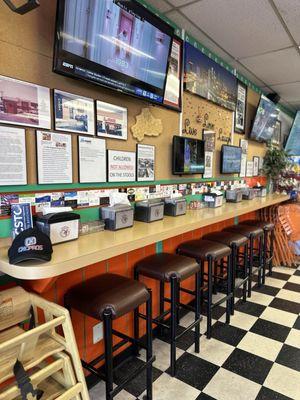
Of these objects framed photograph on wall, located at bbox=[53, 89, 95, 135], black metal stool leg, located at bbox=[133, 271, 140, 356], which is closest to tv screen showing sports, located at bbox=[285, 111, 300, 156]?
black metal stool leg, located at bbox=[133, 271, 140, 356]

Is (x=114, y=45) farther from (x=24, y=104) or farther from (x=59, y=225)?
(x=59, y=225)

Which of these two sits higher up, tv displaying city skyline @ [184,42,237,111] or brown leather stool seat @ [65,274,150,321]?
tv displaying city skyline @ [184,42,237,111]

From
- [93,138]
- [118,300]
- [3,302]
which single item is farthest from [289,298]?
[3,302]

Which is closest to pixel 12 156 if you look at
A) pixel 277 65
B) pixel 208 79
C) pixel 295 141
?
pixel 208 79

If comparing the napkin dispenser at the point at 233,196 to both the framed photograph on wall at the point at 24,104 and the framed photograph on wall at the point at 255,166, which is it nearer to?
the framed photograph on wall at the point at 255,166

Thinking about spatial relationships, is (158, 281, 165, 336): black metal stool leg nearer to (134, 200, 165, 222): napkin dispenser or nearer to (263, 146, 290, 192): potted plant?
(134, 200, 165, 222): napkin dispenser

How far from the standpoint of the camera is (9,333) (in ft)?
4.02

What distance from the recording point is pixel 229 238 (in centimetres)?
278

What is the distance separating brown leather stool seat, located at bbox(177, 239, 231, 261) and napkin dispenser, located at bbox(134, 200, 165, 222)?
0.51 meters

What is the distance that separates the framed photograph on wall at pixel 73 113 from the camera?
1.67 meters

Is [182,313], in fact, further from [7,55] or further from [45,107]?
[7,55]

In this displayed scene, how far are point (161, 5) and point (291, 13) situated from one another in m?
1.12

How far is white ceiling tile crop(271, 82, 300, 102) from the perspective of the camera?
4449 mm

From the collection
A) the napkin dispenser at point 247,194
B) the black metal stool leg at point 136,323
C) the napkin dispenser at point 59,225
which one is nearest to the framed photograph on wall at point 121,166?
the napkin dispenser at point 59,225
